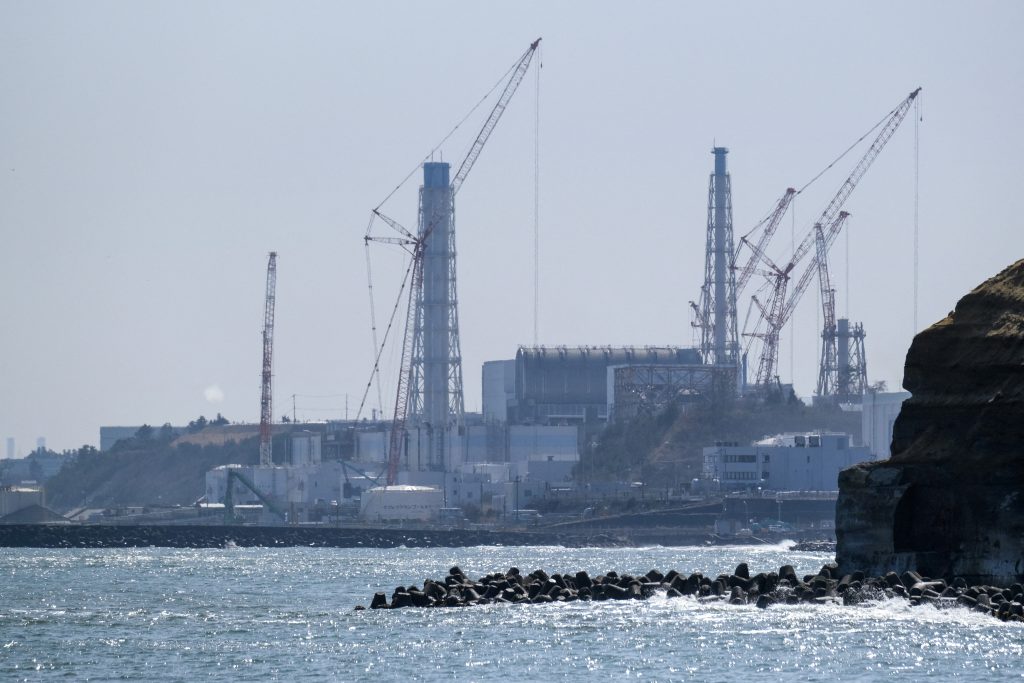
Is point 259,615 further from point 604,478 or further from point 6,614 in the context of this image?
point 604,478

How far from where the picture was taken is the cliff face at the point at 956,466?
5350 centimetres

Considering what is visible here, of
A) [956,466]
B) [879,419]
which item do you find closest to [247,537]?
[879,419]

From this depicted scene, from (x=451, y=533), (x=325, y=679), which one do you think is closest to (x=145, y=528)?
(x=451, y=533)

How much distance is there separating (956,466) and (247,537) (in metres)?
105

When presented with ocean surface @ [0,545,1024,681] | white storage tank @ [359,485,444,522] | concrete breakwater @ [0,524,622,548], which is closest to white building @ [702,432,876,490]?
concrete breakwater @ [0,524,622,548]

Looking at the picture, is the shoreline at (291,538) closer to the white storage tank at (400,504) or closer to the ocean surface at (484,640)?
the white storage tank at (400,504)

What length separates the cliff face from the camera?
5350cm

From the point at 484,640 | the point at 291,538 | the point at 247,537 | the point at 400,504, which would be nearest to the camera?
the point at 484,640

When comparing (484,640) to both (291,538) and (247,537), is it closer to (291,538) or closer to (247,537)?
(291,538)

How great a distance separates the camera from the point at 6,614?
213 ft

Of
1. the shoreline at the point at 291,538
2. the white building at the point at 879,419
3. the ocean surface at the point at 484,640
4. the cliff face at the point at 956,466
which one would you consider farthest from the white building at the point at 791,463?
the cliff face at the point at 956,466

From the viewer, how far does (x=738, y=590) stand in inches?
2265

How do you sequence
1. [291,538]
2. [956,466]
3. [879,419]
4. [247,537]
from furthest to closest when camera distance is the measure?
[879,419] → [291,538] → [247,537] → [956,466]

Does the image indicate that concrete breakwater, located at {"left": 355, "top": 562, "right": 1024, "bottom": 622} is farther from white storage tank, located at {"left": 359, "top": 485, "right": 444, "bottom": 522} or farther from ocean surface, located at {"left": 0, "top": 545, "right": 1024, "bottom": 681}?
white storage tank, located at {"left": 359, "top": 485, "right": 444, "bottom": 522}
